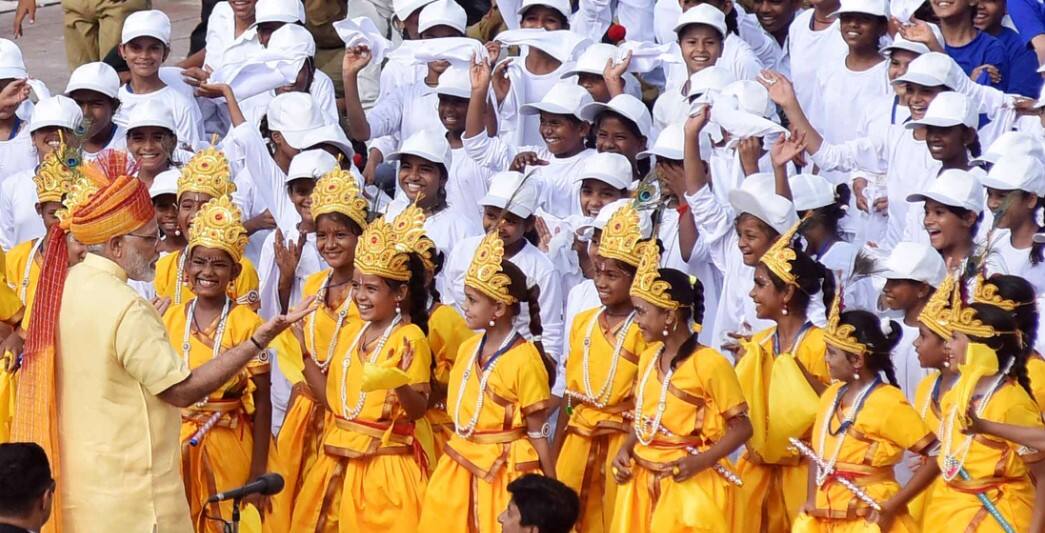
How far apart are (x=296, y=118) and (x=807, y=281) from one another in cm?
343

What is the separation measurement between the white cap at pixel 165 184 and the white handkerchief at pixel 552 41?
2.17 metres

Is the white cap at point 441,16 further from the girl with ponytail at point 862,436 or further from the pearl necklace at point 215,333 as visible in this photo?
the girl with ponytail at point 862,436

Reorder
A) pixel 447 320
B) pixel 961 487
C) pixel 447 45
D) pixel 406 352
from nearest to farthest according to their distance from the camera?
pixel 961 487, pixel 406 352, pixel 447 320, pixel 447 45

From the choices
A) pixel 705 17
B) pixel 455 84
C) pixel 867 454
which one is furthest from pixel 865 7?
pixel 867 454

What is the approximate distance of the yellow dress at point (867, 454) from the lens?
7254 mm

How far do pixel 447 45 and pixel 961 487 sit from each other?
15.1 feet

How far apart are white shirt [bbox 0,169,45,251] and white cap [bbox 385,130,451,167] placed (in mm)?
2151

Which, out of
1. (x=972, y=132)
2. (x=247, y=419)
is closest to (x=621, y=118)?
(x=972, y=132)

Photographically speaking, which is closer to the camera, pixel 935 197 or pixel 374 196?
pixel 935 197

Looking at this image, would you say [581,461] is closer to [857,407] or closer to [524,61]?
[857,407]

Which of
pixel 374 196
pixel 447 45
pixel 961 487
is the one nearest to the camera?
pixel 961 487

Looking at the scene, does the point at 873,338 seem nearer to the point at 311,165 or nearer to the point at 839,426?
the point at 839,426

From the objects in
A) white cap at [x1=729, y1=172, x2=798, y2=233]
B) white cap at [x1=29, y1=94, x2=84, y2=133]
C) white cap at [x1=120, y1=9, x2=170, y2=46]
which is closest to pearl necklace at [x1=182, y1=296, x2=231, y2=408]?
white cap at [x1=729, y1=172, x2=798, y2=233]

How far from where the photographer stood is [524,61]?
11.1 meters
